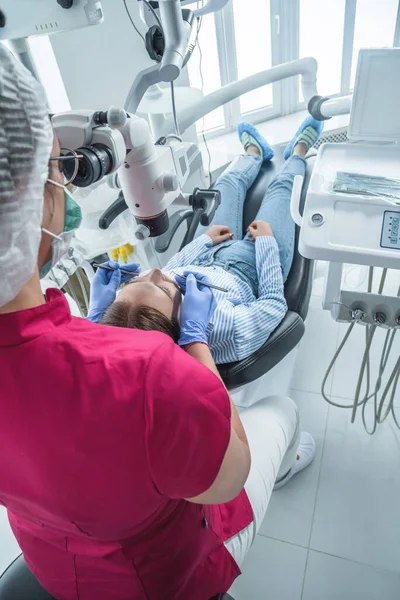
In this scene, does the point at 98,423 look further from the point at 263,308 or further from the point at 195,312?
the point at 263,308

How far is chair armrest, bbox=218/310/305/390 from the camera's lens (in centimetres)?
125

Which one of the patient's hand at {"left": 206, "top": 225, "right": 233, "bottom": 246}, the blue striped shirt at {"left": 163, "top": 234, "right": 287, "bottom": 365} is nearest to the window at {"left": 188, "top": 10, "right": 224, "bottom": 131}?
the patient's hand at {"left": 206, "top": 225, "right": 233, "bottom": 246}

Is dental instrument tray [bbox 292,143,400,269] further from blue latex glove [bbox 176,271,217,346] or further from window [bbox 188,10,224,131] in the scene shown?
window [bbox 188,10,224,131]

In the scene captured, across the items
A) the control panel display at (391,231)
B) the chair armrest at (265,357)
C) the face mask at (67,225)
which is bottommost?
the chair armrest at (265,357)

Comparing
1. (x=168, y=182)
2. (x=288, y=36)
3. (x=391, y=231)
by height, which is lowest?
(x=391, y=231)

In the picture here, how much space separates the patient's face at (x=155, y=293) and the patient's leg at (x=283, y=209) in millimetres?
509

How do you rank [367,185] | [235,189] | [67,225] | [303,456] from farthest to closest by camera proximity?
[235,189]
[303,456]
[367,185]
[67,225]

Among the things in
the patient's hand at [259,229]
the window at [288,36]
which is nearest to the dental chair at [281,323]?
the patient's hand at [259,229]

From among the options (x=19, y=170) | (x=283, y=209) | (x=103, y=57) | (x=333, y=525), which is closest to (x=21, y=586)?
(x=19, y=170)

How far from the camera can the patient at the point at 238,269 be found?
1.16 meters

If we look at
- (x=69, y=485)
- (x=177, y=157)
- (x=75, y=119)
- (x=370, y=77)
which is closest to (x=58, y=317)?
(x=69, y=485)

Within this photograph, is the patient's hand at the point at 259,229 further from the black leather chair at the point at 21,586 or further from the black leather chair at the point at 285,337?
the black leather chair at the point at 21,586

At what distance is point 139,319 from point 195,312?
0.51ft

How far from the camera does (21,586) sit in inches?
32.1
